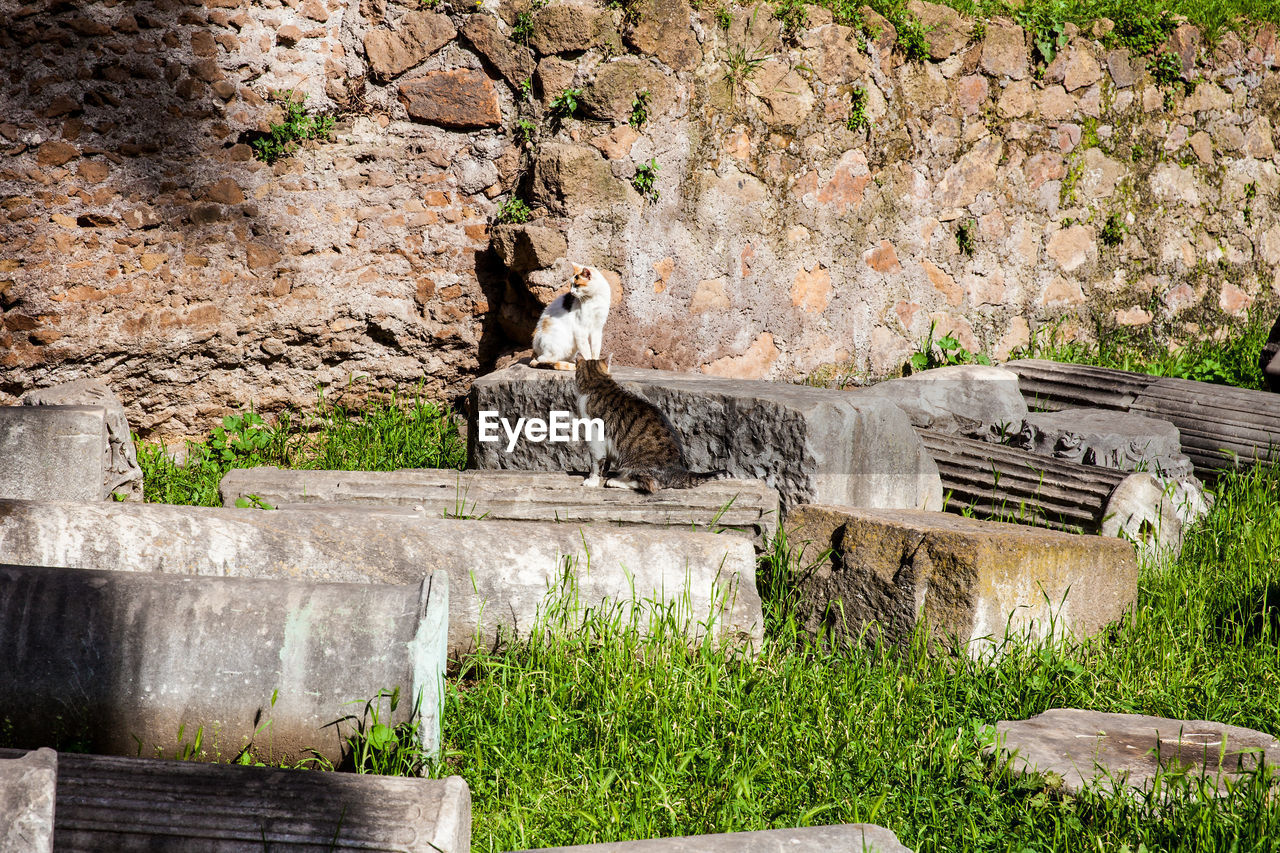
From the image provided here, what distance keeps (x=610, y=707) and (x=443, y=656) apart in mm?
510

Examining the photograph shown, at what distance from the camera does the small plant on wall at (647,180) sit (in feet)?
17.4

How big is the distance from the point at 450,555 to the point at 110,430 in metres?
1.98

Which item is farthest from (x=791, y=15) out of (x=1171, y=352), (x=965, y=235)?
(x=1171, y=352)

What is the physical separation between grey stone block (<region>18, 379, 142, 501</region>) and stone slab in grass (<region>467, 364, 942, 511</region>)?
5.43 ft

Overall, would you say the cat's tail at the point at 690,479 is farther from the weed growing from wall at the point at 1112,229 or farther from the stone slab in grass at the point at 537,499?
the weed growing from wall at the point at 1112,229

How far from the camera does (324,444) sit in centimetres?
539

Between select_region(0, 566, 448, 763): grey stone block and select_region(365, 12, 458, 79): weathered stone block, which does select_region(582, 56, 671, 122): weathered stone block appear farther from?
select_region(0, 566, 448, 763): grey stone block

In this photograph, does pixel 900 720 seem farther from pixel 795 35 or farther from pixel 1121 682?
pixel 795 35

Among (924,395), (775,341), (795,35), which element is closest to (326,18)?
(795,35)

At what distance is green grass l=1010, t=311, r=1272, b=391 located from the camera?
21.6 ft

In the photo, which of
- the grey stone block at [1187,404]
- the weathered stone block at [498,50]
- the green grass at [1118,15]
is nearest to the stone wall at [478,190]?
the weathered stone block at [498,50]

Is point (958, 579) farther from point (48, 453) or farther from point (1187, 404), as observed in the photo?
point (48, 453)

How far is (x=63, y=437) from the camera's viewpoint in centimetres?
379

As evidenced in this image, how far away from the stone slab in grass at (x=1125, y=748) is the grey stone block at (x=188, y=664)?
1550mm
